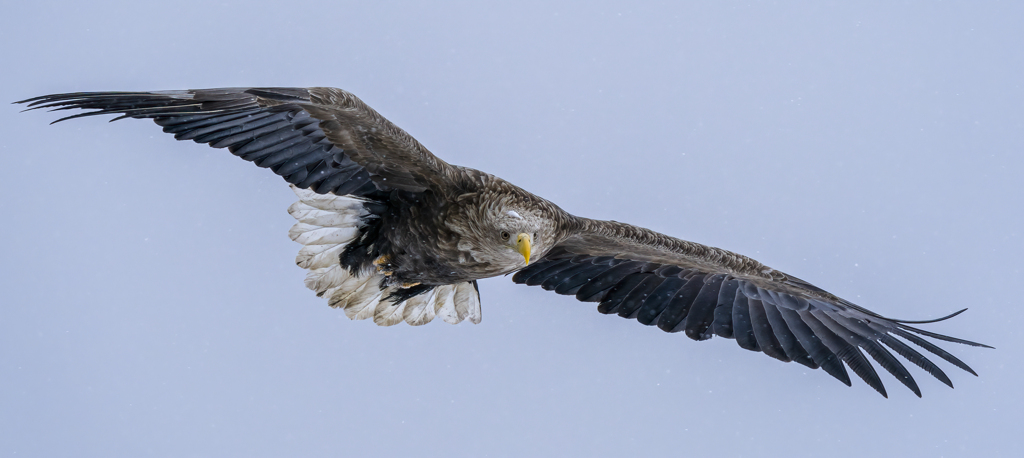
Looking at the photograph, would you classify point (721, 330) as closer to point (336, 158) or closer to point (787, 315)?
point (787, 315)

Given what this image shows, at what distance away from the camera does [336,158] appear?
4879 mm

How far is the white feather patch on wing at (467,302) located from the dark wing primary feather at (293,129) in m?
1.67

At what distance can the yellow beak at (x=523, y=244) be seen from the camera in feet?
15.4

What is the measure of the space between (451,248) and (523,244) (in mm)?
537

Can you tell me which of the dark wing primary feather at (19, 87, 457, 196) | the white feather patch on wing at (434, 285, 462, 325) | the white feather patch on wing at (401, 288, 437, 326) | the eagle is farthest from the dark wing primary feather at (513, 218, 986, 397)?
the dark wing primary feather at (19, 87, 457, 196)

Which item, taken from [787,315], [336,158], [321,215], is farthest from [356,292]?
[787,315]

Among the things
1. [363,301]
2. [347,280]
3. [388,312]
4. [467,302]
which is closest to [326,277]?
[347,280]

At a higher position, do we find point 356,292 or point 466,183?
point 466,183

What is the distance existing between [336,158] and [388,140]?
1.23 ft

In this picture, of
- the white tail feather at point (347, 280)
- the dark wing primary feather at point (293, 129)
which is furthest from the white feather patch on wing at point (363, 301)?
the dark wing primary feather at point (293, 129)

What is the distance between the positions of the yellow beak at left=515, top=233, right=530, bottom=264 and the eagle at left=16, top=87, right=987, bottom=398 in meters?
0.01

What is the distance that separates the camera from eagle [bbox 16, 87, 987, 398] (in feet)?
14.3

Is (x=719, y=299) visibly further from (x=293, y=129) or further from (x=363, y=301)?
(x=293, y=129)

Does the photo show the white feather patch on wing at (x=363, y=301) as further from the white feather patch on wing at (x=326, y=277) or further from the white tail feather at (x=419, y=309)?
the white tail feather at (x=419, y=309)
